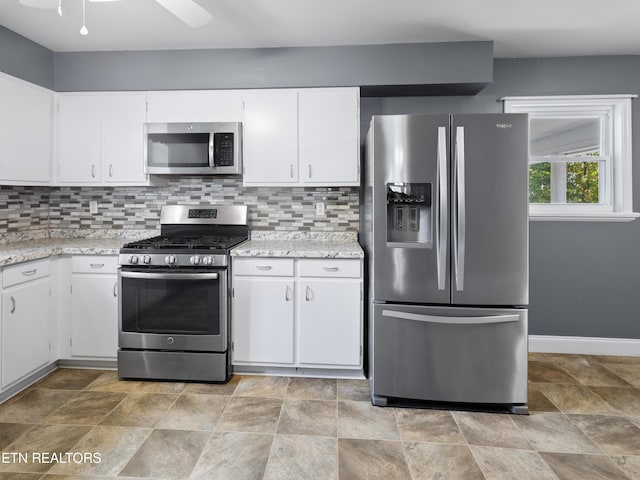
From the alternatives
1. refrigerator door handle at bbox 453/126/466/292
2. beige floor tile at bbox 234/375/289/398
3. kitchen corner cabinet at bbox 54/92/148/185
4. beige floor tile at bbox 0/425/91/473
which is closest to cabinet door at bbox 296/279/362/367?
beige floor tile at bbox 234/375/289/398

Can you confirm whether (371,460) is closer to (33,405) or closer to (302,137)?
(33,405)

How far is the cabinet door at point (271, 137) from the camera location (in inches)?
121

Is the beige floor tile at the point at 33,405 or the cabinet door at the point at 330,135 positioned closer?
the beige floor tile at the point at 33,405

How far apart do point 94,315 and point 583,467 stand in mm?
3035

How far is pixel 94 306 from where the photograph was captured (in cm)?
291

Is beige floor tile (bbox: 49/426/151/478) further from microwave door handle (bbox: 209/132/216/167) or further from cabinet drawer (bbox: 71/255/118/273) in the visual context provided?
microwave door handle (bbox: 209/132/216/167)

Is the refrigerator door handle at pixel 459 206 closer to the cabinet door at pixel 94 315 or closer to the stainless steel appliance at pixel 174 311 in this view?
the stainless steel appliance at pixel 174 311

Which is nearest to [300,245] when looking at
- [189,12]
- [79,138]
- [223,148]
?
[223,148]

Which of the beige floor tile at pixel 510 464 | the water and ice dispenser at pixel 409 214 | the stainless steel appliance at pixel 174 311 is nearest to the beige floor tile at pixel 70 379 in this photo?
the stainless steel appliance at pixel 174 311

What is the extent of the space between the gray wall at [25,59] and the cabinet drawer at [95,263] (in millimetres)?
1370

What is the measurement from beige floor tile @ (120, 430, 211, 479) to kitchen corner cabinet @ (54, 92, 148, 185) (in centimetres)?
191

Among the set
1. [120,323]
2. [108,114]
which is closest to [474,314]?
[120,323]

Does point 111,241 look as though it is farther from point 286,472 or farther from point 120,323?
point 286,472

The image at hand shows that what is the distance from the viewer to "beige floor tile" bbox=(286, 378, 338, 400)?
2.59 metres
